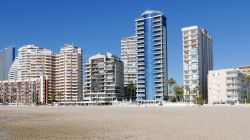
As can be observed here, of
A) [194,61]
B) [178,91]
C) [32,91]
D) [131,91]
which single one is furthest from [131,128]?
[32,91]

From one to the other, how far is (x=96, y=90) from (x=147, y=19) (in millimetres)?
41642

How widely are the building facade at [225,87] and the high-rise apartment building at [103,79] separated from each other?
49.4m

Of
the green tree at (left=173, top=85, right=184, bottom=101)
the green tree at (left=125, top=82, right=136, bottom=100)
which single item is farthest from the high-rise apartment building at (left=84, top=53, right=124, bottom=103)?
the green tree at (left=173, top=85, right=184, bottom=101)

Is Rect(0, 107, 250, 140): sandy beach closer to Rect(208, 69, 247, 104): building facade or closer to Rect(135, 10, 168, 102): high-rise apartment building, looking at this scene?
Rect(208, 69, 247, 104): building facade

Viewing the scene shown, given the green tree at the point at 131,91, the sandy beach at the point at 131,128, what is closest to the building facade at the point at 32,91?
the green tree at the point at 131,91

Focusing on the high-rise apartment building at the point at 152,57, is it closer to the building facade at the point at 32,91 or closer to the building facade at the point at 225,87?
the building facade at the point at 225,87

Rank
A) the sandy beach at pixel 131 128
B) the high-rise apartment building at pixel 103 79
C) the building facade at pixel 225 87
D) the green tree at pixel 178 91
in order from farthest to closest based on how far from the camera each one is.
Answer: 1. the high-rise apartment building at pixel 103 79
2. the green tree at pixel 178 91
3. the building facade at pixel 225 87
4. the sandy beach at pixel 131 128

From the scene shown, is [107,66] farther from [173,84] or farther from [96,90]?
[173,84]

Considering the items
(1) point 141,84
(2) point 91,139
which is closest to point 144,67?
(1) point 141,84

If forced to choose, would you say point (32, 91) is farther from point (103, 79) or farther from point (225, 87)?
point (225, 87)

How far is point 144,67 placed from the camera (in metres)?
164

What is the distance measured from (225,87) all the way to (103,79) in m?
63.0

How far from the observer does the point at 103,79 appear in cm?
17538

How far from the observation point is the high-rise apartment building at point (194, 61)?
485 ft
